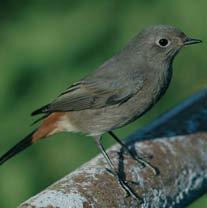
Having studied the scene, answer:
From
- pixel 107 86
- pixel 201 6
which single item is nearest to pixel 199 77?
pixel 201 6

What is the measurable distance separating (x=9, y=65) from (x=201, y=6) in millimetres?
1601

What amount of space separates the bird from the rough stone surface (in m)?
0.20

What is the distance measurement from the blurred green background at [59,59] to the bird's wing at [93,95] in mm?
1054

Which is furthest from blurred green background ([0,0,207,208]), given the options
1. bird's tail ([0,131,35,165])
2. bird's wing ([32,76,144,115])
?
bird's wing ([32,76,144,115])

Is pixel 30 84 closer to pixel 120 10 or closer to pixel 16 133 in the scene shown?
pixel 16 133

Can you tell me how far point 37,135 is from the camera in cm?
473

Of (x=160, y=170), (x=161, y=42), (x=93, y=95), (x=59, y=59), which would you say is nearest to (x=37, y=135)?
(x=93, y=95)

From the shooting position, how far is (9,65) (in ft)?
20.8

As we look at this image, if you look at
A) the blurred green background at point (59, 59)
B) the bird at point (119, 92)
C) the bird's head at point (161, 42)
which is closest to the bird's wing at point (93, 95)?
the bird at point (119, 92)

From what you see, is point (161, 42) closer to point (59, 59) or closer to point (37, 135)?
point (37, 135)

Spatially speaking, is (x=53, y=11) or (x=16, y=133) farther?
(x=53, y=11)

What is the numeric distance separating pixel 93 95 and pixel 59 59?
1.60 m

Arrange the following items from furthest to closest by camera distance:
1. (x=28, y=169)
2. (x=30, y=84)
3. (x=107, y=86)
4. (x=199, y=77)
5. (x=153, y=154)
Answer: (x=199, y=77)
(x=30, y=84)
(x=28, y=169)
(x=107, y=86)
(x=153, y=154)

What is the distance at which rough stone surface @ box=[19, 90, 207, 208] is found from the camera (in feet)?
11.4
